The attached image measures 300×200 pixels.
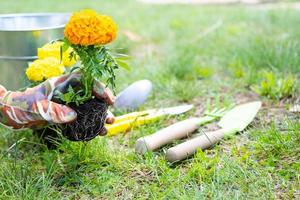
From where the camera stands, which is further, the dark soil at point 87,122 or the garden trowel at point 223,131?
the garden trowel at point 223,131

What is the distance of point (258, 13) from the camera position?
14.6 ft

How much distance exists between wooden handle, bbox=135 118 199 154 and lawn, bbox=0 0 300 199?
0.03 meters

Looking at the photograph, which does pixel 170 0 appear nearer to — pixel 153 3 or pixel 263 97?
pixel 153 3

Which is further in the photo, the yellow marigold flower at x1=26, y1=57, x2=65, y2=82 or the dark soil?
the yellow marigold flower at x1=26, y1=57, x2=65, y2=82

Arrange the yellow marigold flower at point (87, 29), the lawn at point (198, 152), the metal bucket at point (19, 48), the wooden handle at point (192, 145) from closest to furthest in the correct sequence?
the yellow marigold flower at point (87, 29)
the lawn at point (198, 152)
the wooden handle at point (192, 145)
the metal bucket at point (19, 48)

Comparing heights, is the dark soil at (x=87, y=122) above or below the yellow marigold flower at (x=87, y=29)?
below

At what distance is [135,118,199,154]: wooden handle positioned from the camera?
171 centimetres

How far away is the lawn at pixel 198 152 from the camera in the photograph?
149 cm

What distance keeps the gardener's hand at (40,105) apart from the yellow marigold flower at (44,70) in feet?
0.44

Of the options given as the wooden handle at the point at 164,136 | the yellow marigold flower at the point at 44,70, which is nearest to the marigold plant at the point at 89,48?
the yellow marigold flower at the point at 44,70

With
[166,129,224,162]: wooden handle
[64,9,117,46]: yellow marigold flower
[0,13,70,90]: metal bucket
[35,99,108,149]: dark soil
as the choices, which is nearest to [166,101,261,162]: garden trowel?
[166,129,224,162]: wooden handle

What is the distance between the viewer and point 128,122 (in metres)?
1.98

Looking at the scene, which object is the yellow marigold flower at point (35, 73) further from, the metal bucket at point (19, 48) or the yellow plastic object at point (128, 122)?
the yellow plastic object at point (128, 122)

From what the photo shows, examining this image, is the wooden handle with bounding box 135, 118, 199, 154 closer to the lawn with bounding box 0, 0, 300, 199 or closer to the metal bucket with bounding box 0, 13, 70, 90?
the lawn with bounding box 0, 0, 300, 199
